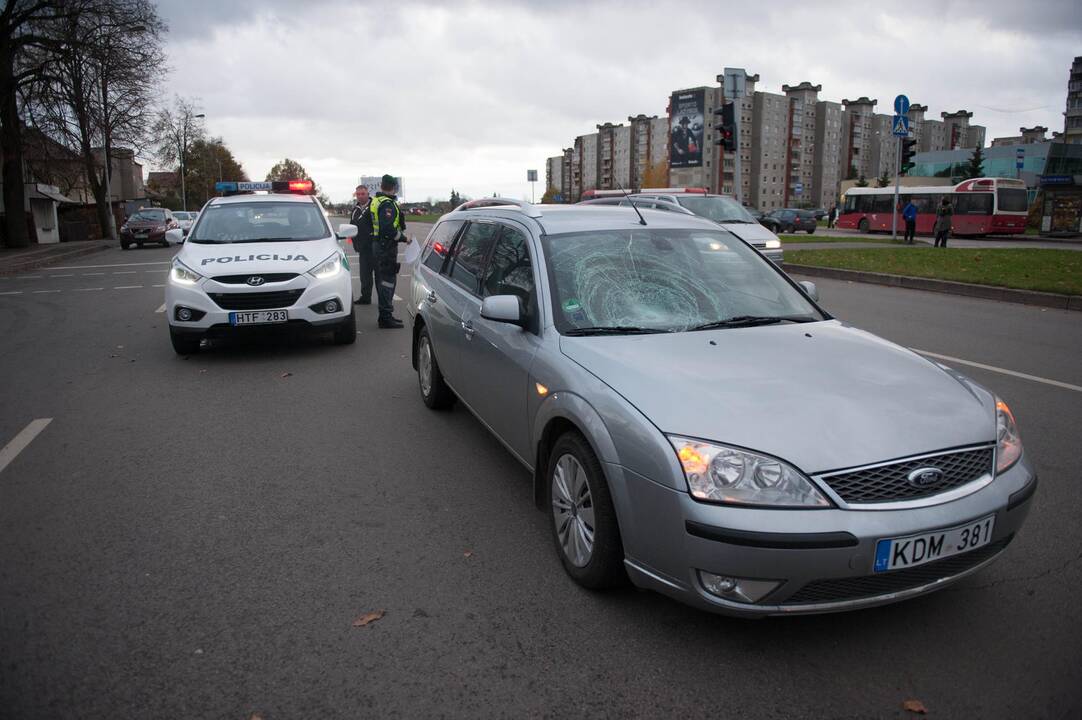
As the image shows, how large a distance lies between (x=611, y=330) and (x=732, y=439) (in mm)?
1109

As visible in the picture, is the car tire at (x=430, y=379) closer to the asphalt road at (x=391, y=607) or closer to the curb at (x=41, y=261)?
the asphalt road at (x=391, y=607)

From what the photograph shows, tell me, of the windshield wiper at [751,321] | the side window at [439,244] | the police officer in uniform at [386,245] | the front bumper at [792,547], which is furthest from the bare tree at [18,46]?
the front bumper at [792,547]

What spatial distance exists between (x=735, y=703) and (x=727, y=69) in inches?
841

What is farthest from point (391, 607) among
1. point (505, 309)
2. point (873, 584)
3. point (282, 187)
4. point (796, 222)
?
point (796, 222)

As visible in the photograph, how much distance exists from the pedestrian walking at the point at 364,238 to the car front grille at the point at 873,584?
9.35 metres

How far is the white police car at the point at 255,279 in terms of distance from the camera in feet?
25.7

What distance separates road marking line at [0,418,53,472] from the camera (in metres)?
5.14

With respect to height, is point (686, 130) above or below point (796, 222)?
above

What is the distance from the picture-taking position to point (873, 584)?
265 centimetres

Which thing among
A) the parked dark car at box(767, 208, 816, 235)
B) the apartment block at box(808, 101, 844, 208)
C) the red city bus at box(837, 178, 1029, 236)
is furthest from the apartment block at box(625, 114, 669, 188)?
the red city bus at box(837, 178, 1029, 236)

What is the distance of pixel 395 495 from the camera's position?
4434 millimetres

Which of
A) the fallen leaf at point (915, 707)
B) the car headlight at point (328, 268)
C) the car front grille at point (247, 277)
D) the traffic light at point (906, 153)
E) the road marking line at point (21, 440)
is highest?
the traffic light at point (906, 153)

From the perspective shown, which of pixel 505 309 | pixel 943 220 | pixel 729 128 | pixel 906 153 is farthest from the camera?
pixel 943 220

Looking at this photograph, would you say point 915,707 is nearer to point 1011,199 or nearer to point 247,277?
point 247,277
